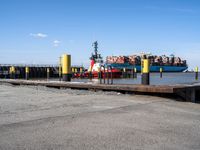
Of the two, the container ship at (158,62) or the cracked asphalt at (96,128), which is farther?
the container ship at (158,62)

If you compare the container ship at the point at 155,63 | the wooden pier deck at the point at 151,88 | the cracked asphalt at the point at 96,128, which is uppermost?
the container ship at the point at 155,63

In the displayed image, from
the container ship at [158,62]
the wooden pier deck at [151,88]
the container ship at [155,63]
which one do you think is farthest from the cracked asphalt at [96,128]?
the container ship at [158,62]

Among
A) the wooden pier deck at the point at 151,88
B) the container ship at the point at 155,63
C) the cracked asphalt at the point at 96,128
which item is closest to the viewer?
the cracked asphalt at the point at 96,128

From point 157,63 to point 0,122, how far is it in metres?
111

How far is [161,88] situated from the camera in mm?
10273

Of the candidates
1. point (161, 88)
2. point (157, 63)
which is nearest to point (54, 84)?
point (161, 88)

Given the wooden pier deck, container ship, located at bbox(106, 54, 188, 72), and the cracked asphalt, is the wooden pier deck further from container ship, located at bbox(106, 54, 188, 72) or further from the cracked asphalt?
container ship, located at bbox(106, 54, 188, 72)

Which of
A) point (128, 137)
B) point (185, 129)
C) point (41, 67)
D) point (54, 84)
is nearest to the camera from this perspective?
point (128, 137)

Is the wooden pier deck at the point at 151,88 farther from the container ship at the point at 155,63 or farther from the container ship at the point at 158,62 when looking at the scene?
the container ship at the point at 158,62

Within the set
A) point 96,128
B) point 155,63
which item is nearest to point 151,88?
point 96,128

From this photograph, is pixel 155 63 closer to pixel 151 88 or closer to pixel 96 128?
pixel 151 88

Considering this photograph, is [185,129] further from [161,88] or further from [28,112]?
[161,88]

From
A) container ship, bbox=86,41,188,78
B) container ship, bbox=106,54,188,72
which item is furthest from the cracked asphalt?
container ship, bbox=106,54,188,72

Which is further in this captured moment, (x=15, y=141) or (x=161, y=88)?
(x=161, y=88)
